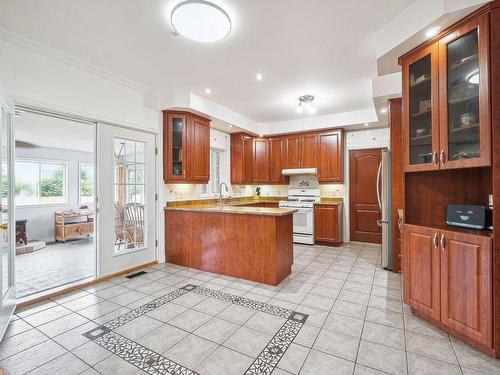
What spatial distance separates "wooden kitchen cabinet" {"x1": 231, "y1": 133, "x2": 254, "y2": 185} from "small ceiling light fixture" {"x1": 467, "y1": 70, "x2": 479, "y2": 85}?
412cm

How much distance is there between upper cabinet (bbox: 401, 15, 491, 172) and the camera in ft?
5.73

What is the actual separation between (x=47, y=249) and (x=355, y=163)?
22.8ft

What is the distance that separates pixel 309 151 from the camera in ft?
18.0

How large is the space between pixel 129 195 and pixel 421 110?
369 centimetres

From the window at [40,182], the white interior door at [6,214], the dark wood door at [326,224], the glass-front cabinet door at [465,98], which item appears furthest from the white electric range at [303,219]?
the window at [40,182]

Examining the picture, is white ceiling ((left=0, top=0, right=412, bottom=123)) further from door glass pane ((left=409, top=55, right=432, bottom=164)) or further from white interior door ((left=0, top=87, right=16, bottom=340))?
white interior door ((left=0, top=87, right=16, bottom=340))

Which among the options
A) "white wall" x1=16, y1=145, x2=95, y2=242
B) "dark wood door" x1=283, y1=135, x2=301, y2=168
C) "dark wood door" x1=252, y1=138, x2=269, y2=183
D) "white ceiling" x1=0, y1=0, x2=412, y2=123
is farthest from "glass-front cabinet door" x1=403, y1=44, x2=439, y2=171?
"white wall" x1=16, y1=145, x2=95, y2=242

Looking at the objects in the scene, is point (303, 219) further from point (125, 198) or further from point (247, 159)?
point (125, 198)

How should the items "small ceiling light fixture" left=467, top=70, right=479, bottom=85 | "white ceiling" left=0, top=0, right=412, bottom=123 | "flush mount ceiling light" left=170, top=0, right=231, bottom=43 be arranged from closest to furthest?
"small ceiling light fixture" left=467, top=70, right=479, bottom=85
"flush mount ceiling light" left=170, top=0, right=231, bottom=43
"white ceiling" left=0, top=0, right=412, bottom=123

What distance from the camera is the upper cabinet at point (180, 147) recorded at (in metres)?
3.98

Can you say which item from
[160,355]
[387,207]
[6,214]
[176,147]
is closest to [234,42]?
[176,147]

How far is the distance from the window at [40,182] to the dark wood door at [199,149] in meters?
4.96

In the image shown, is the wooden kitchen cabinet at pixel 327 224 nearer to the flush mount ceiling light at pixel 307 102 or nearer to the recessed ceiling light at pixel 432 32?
the flush mount ceiling light at pixel 307 102

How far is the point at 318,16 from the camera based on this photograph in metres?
2.16
